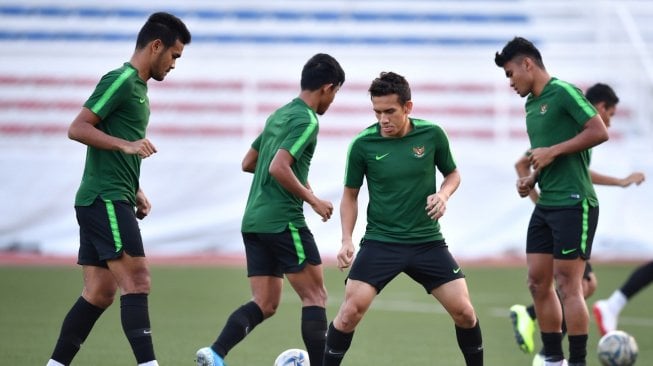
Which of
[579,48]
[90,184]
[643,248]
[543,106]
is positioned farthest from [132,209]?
[579,48]

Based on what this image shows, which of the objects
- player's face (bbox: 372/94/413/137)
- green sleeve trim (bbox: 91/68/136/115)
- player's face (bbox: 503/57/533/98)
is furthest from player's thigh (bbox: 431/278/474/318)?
green sleeve trim (bbox: 91/68/136/115)

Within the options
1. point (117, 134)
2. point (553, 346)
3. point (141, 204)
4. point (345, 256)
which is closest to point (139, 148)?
point (117, 134)

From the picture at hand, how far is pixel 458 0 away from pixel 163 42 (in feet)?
54.2

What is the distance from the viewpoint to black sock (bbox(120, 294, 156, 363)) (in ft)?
21.6

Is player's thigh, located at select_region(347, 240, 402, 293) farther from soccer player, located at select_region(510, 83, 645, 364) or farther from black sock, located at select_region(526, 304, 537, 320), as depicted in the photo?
black sock, located at select_region(526, 304, 537, 320)

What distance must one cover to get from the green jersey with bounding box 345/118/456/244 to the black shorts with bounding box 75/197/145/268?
131cm

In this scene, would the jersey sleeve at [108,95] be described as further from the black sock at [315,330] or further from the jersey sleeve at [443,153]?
the jersey sleeve at [443,153]

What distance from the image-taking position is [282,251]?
7254mm

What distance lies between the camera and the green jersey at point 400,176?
6.85 metres

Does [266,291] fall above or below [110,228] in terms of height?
below

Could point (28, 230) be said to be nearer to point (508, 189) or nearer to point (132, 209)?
A: point (508, 189)

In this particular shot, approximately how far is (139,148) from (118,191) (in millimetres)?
393

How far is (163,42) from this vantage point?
6.86 metres

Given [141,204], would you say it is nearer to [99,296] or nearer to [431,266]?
[99,296]
